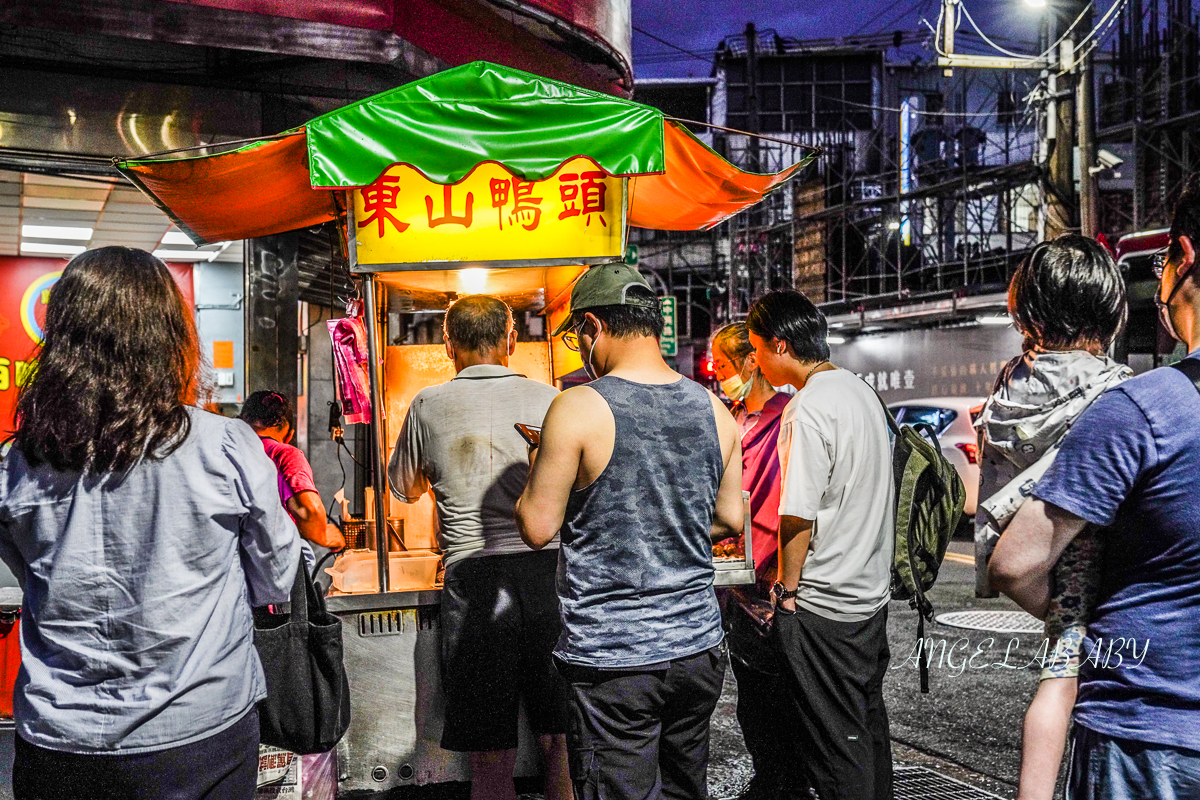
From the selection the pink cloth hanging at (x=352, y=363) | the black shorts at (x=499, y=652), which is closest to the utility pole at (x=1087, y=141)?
the pink cloth hanging at (x=352, y=363)

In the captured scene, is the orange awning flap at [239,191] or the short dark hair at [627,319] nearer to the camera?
the short dark hair at [627,319]

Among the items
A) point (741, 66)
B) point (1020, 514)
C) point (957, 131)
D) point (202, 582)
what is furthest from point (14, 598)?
point (741, 66)

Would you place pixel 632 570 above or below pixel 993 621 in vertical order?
above

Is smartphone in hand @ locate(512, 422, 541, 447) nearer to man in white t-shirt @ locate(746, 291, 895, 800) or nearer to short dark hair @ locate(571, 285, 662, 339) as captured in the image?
short dark hair @ locate(571, 285, 662, 339)

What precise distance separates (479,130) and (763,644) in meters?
2.52

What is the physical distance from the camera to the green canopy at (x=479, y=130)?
3.75 m

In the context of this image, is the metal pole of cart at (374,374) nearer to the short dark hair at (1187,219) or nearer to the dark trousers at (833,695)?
the dark trousers at (833,695)

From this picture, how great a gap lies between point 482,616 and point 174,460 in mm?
1732

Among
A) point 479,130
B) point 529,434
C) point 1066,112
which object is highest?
point 1066,112

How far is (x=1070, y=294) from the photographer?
8.05 ft

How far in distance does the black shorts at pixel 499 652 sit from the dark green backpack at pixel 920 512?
1.38 metres

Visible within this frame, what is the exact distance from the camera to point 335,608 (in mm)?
3764

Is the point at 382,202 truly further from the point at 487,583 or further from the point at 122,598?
the point at 122,598

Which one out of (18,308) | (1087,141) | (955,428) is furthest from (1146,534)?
(1087,141)
